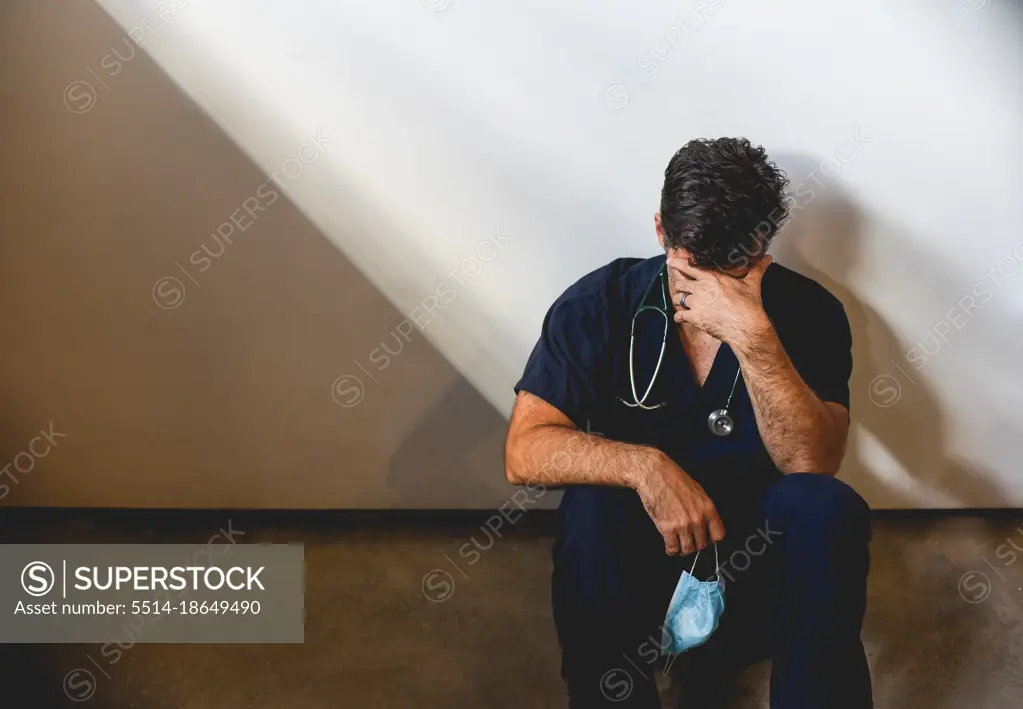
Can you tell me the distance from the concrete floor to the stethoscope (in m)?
0.48

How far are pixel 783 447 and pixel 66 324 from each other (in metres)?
1.47

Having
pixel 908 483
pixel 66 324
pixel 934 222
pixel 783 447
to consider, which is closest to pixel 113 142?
pixel 66 324

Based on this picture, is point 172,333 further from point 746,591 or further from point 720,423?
point 746,591

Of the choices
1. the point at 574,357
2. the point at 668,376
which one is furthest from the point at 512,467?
the point at 668,376

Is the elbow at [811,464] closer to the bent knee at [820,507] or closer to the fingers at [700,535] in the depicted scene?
the bent knee at [820,507]

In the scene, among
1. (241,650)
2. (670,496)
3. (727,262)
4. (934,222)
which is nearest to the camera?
(670,496)

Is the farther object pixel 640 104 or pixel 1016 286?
pixel 1016 286

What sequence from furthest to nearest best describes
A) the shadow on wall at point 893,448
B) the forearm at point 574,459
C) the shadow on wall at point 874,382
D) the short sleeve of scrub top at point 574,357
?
1. the shadow on wall at point 874,382
2. the shadow on wall at point 893,448
3. the short sleeve of scrub top at point 574,357
4. the forearm at point 574,459

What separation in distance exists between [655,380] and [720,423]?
0.43 feet

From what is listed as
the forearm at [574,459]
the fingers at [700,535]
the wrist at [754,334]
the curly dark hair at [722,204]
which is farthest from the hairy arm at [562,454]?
the curly dark hair at [722,204]

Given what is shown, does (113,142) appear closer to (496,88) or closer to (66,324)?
(66,324)

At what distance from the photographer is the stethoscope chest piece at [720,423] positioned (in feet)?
4.37

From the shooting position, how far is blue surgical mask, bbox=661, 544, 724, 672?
1173 mm

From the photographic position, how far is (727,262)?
4.15 ft
